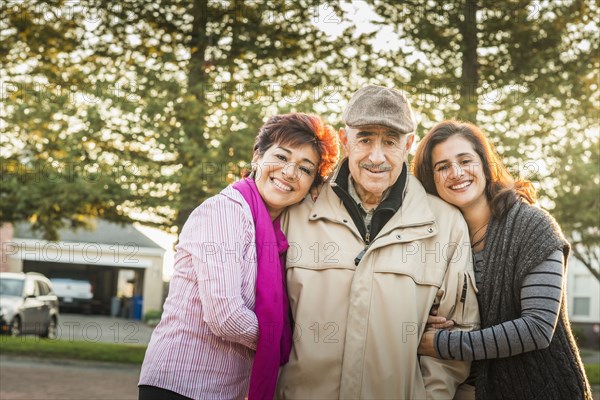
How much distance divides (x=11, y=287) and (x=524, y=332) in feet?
56.6

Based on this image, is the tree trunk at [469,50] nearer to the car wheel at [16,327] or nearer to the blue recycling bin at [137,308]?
the car wheel at [16,327]

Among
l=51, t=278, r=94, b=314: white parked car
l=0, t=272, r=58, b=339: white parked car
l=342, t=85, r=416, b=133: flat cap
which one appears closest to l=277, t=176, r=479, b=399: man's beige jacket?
l=342, t=85, r=416, b=133: flat cap

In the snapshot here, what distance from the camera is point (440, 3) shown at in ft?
42.0

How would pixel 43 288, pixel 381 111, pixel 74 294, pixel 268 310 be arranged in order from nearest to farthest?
pixel 268 310, pixel 381 111, pixel 43 288, pixel 74 294

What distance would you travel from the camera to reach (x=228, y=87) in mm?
12758

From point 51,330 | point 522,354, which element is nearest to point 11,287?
point 51,330

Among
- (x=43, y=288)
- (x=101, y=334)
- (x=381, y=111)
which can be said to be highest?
(x=381, y=111)

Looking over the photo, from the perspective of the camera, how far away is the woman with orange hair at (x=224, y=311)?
3641 mm

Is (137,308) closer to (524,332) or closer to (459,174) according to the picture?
(459,174)

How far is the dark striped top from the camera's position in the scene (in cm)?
375

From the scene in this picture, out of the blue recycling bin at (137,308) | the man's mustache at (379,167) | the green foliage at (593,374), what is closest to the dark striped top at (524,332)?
the man's mustache at (379,167)

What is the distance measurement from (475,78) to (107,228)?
31882mm

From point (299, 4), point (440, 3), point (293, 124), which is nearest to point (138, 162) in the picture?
point (299, 4)

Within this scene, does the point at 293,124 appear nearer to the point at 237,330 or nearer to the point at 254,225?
the point at 254,225
